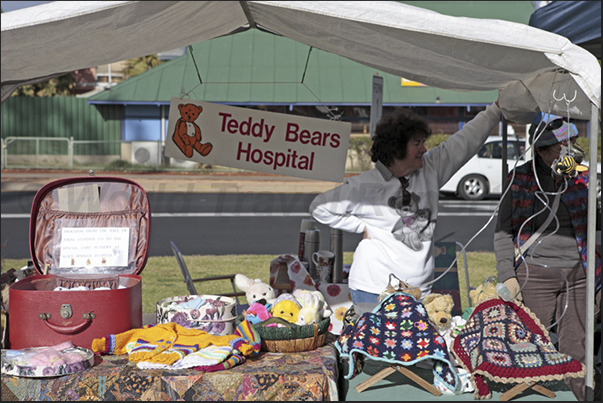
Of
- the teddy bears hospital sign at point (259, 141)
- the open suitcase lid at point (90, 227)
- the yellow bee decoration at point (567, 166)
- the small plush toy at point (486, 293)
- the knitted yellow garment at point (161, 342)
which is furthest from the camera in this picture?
the teddy bears hospital sign at point (259, 141)

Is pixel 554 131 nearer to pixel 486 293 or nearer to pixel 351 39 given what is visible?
pixel 486 293

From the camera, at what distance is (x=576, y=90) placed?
277 centimetres

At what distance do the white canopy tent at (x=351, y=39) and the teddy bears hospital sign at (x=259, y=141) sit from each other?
2.15 ft

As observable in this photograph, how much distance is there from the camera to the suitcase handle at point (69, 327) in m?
2.59

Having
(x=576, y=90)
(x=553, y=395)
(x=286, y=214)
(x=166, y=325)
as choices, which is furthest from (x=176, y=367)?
(x=286, y=214)

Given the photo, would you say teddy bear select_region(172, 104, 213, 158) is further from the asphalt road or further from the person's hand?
the asphalt road

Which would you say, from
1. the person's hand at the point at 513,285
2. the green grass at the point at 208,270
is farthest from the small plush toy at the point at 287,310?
the green grass at the point at 208,270

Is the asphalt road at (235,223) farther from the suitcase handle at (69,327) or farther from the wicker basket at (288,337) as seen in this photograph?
the suitcase handle at (69,327)

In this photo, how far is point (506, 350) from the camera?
2.58 metres

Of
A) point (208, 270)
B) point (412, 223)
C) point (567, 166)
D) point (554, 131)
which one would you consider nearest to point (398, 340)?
point (412, 223)

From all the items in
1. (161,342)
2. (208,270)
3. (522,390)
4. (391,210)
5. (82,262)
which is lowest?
(208,270)

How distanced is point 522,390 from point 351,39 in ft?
5.58

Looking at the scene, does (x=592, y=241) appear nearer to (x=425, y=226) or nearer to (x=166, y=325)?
(x=425, y=226)

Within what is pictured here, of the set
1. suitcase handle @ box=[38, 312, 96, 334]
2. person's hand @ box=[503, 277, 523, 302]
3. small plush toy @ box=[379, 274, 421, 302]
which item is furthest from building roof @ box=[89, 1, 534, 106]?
suitcase handle @ box=[38, 312, 96, 334]
